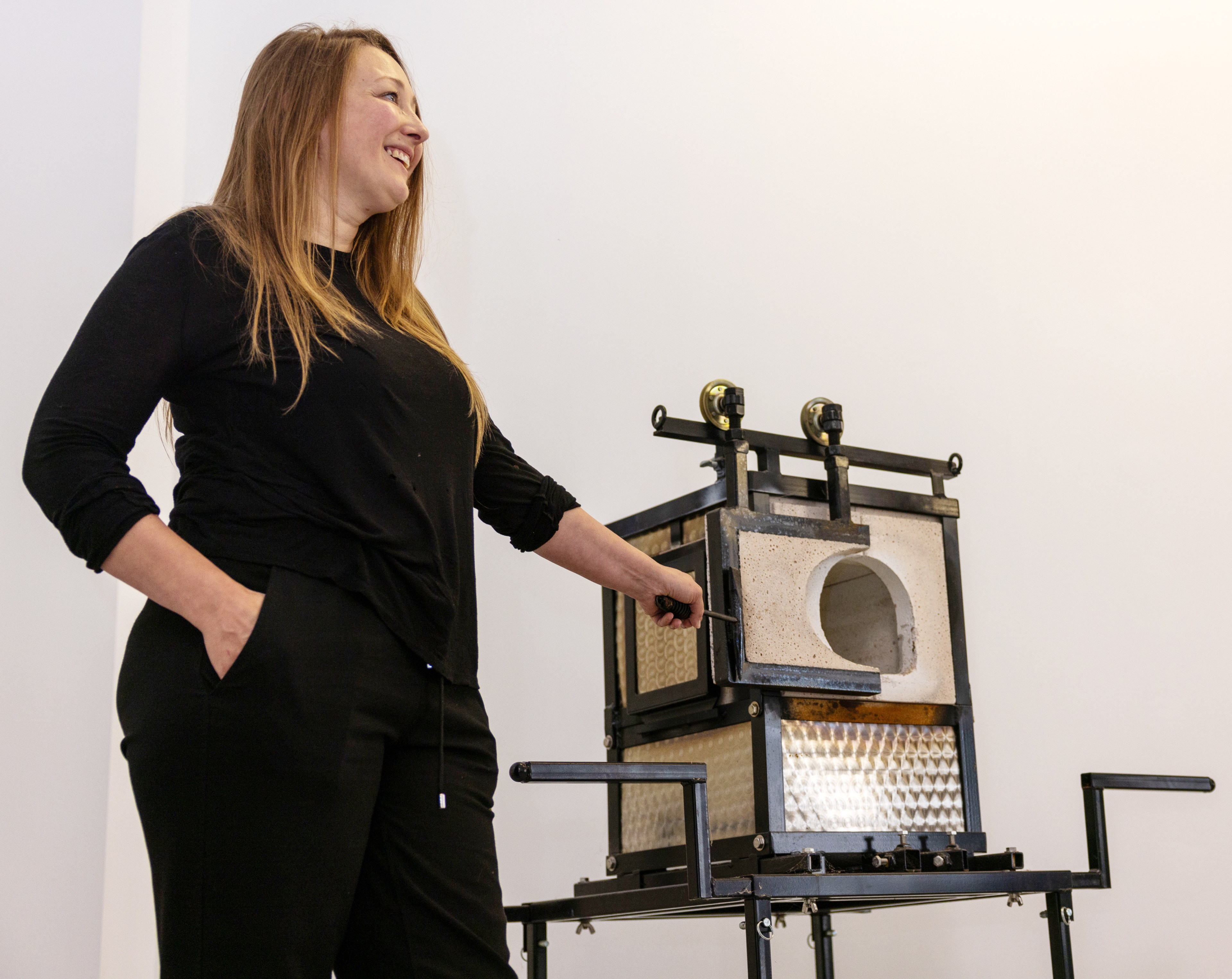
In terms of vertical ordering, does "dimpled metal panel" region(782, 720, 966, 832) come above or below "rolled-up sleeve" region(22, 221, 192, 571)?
below

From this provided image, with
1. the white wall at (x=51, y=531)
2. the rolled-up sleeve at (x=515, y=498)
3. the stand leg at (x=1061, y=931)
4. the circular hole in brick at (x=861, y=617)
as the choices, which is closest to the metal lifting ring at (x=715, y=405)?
the circular hole in brick at (x=861, y=617)

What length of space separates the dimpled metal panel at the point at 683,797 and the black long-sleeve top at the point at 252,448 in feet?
2.16

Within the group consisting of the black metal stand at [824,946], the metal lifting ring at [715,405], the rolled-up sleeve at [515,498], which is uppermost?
the metal lifting ring at [715,405]

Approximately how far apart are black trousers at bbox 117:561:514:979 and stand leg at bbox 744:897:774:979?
53 centimetres

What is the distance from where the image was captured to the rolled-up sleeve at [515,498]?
1.51 m

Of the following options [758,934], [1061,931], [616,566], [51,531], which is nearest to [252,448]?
[616,566]

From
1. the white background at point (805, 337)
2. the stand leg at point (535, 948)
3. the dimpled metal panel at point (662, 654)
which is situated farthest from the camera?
the white background at point (805, 337)

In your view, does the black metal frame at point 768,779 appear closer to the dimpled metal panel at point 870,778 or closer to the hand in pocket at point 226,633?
the dimpled metal panel at point 870,778

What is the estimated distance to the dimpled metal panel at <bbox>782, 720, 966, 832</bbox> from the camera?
71.0 inches

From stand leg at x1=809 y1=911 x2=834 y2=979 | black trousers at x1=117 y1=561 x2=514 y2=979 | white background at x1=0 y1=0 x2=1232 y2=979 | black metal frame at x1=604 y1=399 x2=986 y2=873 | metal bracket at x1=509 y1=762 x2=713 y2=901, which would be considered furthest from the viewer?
white background at x1=0 y1=0 x2=1232 y2=979

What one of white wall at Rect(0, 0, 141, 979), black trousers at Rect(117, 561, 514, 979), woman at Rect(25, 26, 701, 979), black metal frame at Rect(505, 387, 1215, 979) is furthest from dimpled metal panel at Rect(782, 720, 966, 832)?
white wall at Rect(0, 0, 141, 979)

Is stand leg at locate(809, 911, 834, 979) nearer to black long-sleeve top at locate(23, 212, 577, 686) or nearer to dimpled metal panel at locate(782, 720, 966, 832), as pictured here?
dimpled metal panel at locate(782, 720, 966, 832)

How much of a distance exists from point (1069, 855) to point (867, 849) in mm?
918

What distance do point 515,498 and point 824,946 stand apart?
47.2 inches
